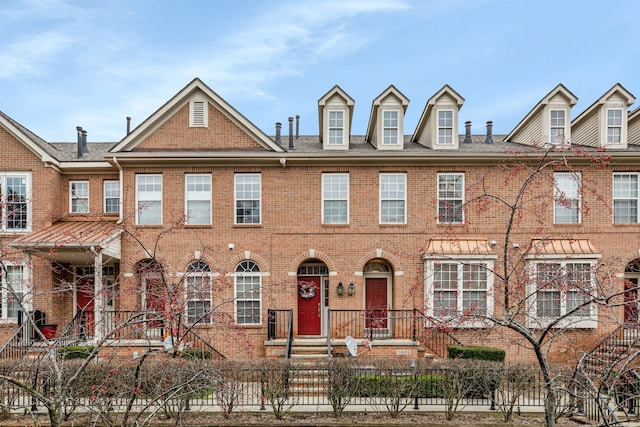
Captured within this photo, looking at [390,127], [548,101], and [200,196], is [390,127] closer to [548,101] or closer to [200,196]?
[548,101]

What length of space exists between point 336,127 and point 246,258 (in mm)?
5788

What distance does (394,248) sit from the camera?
1562 cm

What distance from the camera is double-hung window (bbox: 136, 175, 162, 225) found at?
51.8ft

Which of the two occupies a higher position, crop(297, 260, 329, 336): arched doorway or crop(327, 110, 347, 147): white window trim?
crop(327, 110, 347, 147): white window trim

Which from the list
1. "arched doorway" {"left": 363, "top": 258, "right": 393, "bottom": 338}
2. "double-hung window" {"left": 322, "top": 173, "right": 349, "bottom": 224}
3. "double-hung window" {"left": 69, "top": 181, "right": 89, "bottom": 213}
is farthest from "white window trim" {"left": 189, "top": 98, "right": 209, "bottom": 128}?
"arched doorway" {"left": 363, "top": 258, "right": 393, "bottom": 338}

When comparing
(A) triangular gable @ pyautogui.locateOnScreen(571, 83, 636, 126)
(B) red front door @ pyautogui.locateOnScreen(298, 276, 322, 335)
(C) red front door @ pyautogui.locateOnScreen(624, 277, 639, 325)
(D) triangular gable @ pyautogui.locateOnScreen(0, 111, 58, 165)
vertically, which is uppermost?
(A) triangular gable @ pyautogui.locateOnScreen(571, 83, 636, 126)

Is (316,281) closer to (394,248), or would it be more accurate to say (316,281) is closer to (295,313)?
(295,313)

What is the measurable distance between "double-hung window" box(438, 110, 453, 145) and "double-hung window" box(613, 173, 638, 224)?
591 cm

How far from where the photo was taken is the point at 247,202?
1590cm

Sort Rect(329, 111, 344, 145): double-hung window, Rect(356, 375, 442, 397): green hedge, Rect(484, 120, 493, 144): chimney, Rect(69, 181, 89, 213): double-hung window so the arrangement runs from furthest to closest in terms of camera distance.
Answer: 1. Rect(484, 120, 493, 144): chimney
2. Rect(69, 181, 89, 213): double-hung window
3. Rect(329, 111, 344, 145): double-hung window
4. Rect(356, 375, 442, 397): green hedge

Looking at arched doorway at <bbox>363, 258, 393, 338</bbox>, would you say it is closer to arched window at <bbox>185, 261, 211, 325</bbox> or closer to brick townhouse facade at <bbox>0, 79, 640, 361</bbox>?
brick townhouse facade at <bbox>0, 79, 640, 361</bbox>

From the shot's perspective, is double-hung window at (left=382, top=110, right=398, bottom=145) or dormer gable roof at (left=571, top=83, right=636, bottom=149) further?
double-hung window at (left=382, top=110, right=398, bottom=145)

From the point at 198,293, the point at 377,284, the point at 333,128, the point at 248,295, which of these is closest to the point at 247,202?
the point at 248,295

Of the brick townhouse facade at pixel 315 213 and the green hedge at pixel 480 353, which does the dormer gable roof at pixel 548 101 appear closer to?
the brick townhouse facade at pixel 315 213
